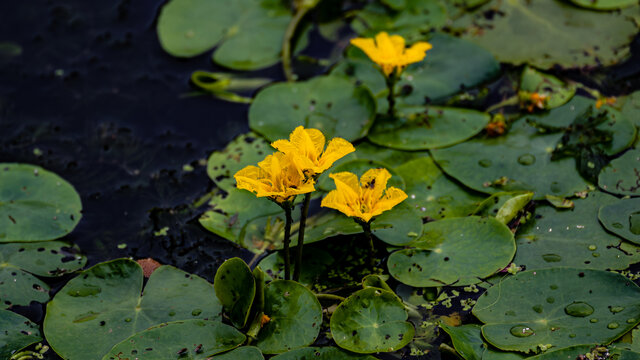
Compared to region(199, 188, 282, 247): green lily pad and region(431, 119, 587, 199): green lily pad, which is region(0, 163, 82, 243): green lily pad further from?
region(431, 119, 587, 199): green lily pad

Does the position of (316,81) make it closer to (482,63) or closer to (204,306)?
(482,63)

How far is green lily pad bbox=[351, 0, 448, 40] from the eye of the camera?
3.93m

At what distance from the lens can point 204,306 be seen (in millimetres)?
2715

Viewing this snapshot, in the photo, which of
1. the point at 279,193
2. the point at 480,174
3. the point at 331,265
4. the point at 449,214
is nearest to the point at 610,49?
the point at 480,174

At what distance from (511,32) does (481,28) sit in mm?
178

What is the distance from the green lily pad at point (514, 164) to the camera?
3.03 m

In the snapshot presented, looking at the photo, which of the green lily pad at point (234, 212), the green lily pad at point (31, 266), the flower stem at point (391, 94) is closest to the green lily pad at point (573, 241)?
the flower stem at point (391, 94)

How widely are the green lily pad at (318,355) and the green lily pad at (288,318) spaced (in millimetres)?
36

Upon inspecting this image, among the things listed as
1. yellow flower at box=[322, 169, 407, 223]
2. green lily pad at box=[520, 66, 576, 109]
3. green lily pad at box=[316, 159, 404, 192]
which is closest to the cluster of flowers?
yellow flower at box=[322, 169, 407, 223]

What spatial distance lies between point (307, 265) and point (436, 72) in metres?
1.42

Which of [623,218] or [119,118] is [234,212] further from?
[623,218]

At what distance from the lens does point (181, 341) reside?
2.54m

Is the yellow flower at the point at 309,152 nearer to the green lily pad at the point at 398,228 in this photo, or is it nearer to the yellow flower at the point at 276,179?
the yellow flower at the point at 276,179

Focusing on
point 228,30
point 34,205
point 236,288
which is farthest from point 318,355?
point 228,30
